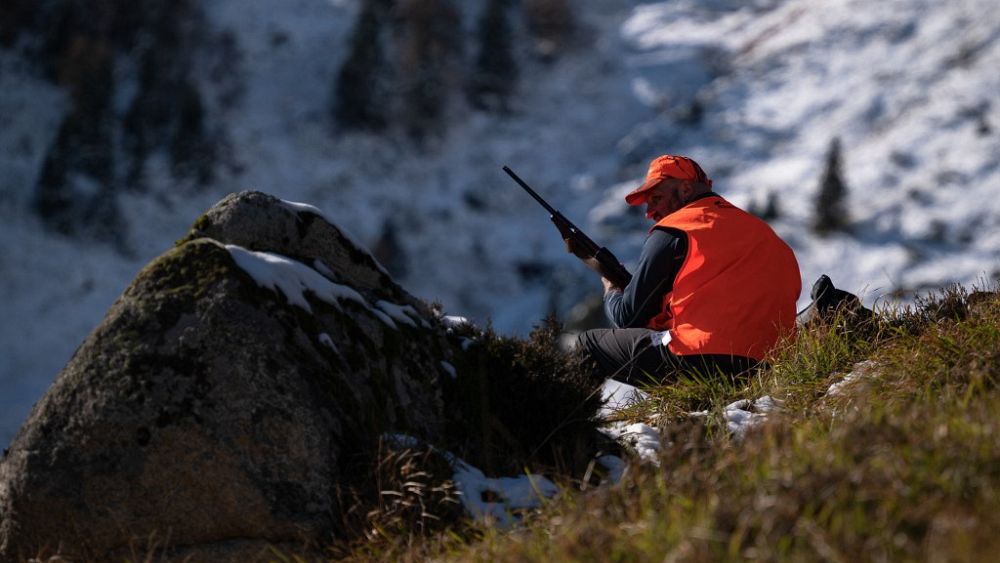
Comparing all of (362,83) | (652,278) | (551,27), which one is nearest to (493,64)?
(551,27)

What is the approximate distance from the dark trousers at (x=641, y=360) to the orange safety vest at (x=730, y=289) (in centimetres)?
7

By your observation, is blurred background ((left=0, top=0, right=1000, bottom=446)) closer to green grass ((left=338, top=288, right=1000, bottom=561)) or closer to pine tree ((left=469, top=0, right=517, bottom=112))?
pine tree ((left=469, top=0, right=517, bottom=112))

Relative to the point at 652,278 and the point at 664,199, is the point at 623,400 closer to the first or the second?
the point at 652,278

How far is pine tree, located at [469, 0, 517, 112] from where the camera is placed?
7912 centimetres

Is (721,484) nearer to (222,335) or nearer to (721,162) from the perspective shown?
(222,335)

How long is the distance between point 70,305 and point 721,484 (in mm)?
46008

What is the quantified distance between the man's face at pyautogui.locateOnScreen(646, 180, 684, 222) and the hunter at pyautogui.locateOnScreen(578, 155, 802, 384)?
0.21 meters

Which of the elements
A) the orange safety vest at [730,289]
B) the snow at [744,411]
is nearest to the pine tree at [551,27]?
the orange safety vest at [730,289]

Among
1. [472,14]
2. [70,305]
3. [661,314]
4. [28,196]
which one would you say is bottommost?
[661,314]

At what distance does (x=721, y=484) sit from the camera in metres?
3.29

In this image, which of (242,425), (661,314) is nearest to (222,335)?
(242,425)

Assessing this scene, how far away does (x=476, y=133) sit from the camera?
74438mm

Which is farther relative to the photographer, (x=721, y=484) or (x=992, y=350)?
(x=992, y=350)

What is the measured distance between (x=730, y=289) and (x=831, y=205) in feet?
164
